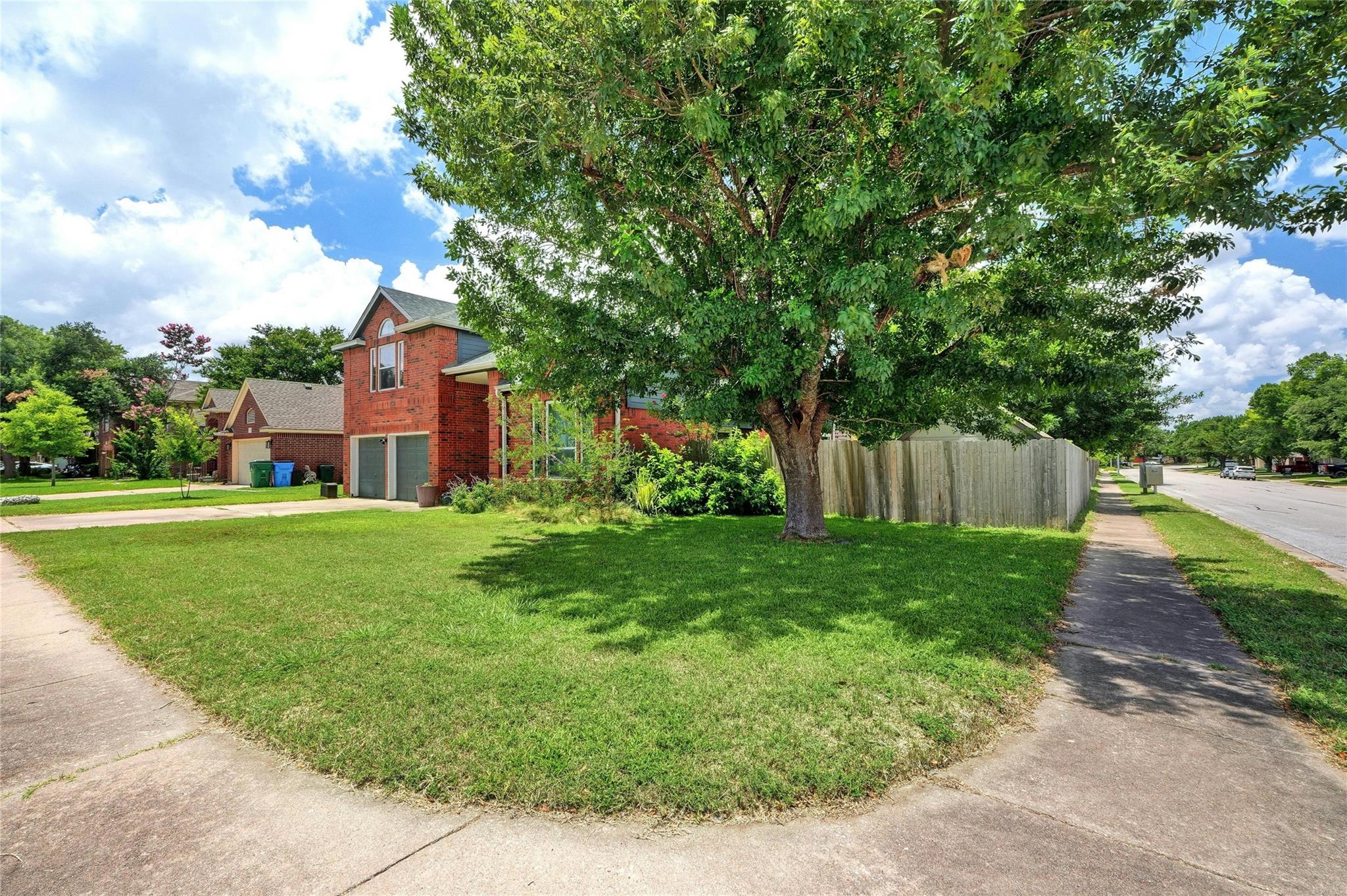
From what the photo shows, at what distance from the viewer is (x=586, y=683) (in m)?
3.91

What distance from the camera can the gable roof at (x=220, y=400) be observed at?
3375 centimetres

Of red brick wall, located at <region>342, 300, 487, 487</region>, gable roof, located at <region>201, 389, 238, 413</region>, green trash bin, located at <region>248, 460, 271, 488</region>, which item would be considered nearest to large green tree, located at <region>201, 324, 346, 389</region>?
gable roof, located at <region>201, 389, 238, 413</region>

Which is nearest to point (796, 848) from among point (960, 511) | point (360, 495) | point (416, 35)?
point (416, 35)

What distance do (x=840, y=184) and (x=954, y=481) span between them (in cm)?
821

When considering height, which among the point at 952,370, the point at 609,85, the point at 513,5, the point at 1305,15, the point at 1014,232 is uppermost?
the point at 513,5

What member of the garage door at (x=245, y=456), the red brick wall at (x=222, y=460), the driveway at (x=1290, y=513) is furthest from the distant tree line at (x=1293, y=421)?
the red brick wall at (x=222, y=460)

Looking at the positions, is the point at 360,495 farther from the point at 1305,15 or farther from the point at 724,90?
the point at 1305,15

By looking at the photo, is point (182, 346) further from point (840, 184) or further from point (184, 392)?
point (840, 184)

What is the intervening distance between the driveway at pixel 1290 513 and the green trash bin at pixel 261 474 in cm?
3322

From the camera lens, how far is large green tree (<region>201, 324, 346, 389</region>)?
4872cm

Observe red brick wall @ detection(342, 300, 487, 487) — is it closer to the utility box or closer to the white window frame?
the white window frame

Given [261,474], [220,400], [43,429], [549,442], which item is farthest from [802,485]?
[43,429]

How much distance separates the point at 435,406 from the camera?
59.5 feet

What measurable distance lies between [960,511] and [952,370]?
4.95 m
